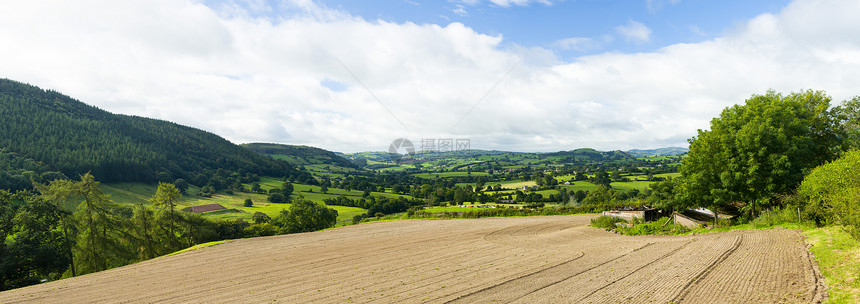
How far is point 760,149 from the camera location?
27.6 m

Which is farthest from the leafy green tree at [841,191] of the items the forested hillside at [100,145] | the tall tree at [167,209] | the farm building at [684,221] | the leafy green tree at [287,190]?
the forested hillside at [100,145]

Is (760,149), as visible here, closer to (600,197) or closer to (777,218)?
(777,218)

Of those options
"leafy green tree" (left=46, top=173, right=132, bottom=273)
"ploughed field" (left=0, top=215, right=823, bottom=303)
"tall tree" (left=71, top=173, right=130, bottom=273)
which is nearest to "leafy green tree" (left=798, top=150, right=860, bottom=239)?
"ploughed field" (left=0, top=215, right=823, bottom=303)

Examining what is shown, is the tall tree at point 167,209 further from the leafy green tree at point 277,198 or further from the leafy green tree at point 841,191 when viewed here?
the leafy green tree at point 277,198

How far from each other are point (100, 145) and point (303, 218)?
108624mm

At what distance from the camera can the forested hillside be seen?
9875cm

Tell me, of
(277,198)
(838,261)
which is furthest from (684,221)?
(277,198)

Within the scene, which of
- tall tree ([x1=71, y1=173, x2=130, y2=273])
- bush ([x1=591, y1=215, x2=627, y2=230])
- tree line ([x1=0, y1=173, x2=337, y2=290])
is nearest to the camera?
tree line ([x1=0, y1=173, x2=337, y2=290])

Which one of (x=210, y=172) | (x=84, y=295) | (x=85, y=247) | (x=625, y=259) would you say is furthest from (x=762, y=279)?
(x=210, y=172)

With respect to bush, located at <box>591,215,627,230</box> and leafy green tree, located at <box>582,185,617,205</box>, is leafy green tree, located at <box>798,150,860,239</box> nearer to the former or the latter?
bush, located at <box>591,215,627,230</box>

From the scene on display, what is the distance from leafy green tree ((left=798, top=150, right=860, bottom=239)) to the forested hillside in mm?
127043

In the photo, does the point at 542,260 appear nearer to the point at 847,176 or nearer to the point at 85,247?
the point at 847,176

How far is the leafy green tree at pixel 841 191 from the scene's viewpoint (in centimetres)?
1499

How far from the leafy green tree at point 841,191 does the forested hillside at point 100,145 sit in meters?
127
